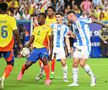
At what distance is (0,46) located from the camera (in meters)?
12.3

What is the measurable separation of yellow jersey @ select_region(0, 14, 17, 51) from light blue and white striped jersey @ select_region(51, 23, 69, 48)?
7.56ft

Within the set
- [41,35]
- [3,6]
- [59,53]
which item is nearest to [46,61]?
[41,35]

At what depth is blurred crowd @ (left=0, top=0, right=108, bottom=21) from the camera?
1032 inches

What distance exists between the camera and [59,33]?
Result: 568 inches

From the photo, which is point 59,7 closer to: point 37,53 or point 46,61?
point 37,53

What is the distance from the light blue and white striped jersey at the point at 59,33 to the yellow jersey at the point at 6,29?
7.56 feet

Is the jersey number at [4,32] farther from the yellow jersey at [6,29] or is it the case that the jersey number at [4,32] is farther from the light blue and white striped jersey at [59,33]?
the light blue and white striped jersey at [59,33]

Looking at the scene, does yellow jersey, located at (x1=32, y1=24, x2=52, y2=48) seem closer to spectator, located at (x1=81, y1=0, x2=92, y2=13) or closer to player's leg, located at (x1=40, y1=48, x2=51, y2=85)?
player's leg, located at (x1=40, y1=48, x2=51, y2=85)

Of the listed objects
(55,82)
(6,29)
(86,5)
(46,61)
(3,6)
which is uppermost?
(86,5)

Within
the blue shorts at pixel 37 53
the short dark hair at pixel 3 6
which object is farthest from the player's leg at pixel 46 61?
the short dark hair at pixel 3 6

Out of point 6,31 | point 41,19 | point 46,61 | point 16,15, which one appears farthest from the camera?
point 16,15

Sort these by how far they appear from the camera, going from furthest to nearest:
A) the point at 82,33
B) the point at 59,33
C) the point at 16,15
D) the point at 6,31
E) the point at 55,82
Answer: the point at 16,15
the point at 59,33
the point at 55,82
the point at 82,33
the point at 6,31

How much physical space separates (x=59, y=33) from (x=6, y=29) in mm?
2478

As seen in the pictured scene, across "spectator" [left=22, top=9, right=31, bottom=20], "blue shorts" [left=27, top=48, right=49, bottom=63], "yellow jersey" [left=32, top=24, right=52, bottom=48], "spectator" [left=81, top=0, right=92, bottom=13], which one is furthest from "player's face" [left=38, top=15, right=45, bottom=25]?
"spectator" [left=81, top=0, right=92, bottom=13]
